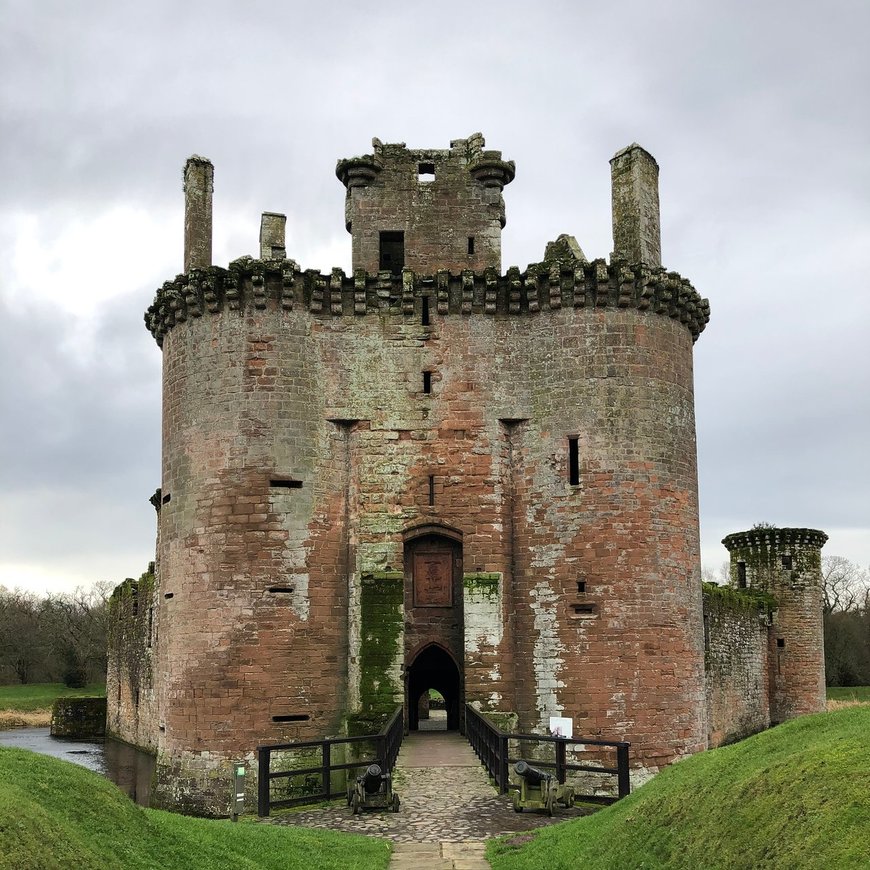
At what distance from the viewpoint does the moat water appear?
27.9m

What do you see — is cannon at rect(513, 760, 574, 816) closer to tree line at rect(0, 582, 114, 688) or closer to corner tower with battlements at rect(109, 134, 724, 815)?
corner tower with battlements at rect(109, 134, 724, 815)

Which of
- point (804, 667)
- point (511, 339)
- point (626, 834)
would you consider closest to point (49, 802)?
point (626, 834)

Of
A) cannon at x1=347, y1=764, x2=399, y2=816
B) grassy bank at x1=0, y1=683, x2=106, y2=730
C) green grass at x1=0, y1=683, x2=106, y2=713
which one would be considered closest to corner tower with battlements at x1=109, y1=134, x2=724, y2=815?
cannon at x1=347, y1=764, x2=399, y2=816

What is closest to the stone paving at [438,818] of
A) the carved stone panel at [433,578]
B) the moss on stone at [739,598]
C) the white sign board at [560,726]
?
the white sign board at [560,726]

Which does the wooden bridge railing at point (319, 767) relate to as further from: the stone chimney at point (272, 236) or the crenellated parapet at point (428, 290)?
the stone chimney at point (272, 236)

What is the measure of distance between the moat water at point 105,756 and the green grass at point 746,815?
15285 mm

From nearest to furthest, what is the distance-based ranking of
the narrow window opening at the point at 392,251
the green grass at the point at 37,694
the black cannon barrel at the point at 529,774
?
the black cannon barrel at the point at 529,774 < the narrow window opening at the point at 392,251 < the green grass at the point at 37,694

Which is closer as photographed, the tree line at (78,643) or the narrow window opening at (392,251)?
the narrow window opening at (392,251)

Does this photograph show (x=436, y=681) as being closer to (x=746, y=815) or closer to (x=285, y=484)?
(x=285, y=484)

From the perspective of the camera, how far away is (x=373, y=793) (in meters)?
13.5

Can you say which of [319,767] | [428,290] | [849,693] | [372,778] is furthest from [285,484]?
[849,693]

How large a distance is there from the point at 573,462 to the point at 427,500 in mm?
2936

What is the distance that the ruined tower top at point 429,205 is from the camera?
22.3m

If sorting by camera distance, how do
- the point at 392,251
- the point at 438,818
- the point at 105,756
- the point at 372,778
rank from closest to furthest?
the point at 438,818, the point at 372,778, the point at 392,251, the point at 105,756
